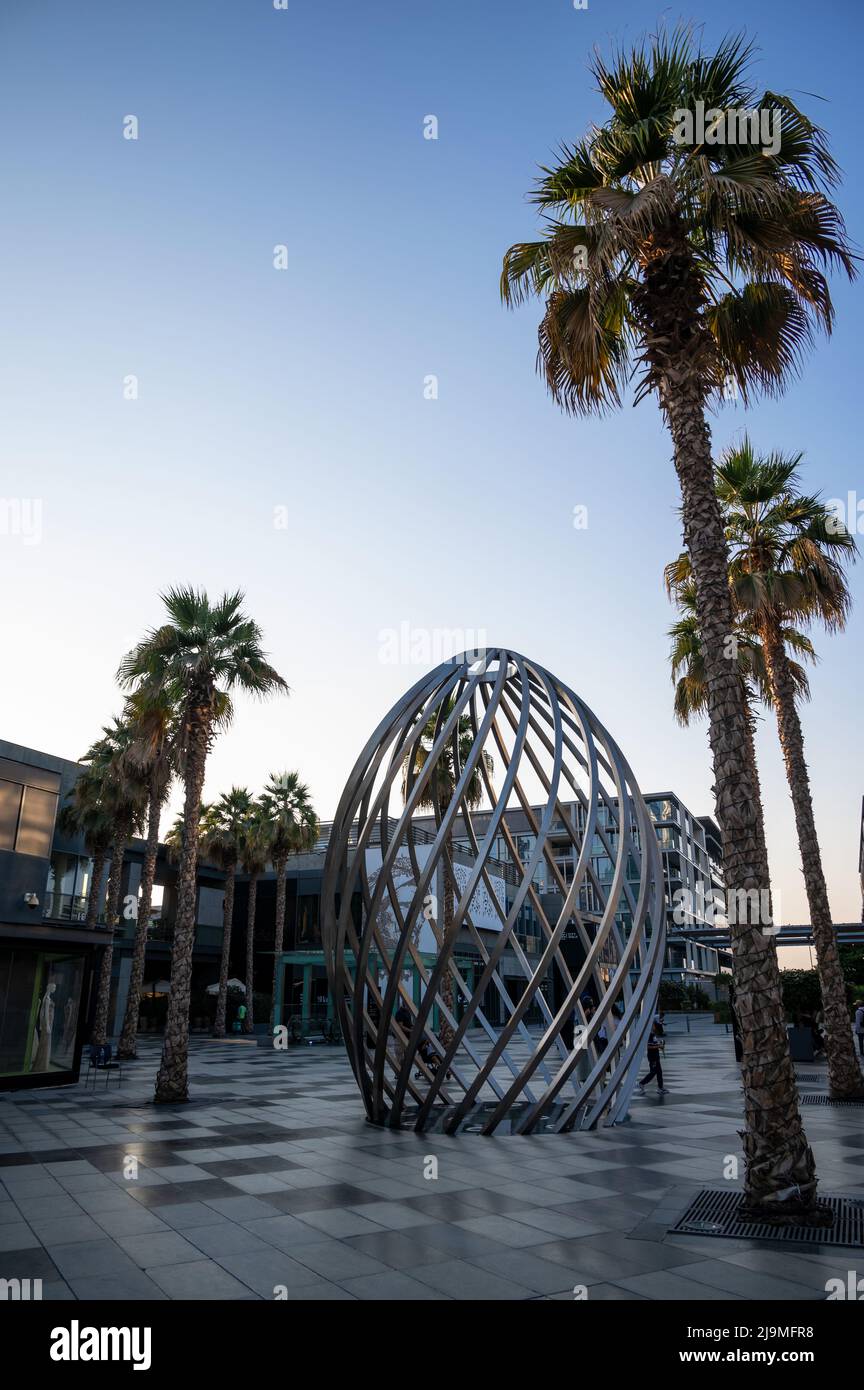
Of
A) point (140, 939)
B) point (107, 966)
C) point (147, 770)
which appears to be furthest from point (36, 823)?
point (140, 939)

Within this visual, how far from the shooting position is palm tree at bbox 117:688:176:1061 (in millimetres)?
18547

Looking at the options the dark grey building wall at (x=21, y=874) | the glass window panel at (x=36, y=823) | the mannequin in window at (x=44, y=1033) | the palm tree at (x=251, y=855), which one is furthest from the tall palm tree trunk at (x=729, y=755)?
the palm tree at (x=251, y=855)

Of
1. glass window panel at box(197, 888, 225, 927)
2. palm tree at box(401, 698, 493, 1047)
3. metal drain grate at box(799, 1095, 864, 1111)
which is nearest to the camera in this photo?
metal drain grate at box(799, 1095, 864, 1111)

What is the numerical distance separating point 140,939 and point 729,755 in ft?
65.6

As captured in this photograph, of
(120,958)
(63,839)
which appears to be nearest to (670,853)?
(120,958)

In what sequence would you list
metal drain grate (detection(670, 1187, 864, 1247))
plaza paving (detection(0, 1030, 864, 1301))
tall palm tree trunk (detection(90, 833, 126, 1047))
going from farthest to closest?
tall palm tree trunk (detection(90, 833, 126, 1047)), metal drain grate (detection(670, 1187, 864, 1247)), plaza paving (detection(0, 1030, 864, 1301))

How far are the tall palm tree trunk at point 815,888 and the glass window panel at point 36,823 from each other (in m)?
16.4

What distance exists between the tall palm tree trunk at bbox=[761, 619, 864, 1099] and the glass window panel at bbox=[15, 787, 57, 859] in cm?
1637

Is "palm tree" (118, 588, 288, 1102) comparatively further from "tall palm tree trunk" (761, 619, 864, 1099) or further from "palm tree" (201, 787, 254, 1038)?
"palm tree" (201, 787, 254, 1038)

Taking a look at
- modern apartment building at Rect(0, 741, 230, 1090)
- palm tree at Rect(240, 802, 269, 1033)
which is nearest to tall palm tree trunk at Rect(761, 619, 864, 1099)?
modern apartment building at Rect(0, 741, 230, 1090)

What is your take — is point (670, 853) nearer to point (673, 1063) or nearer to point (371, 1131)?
point (673, 1063)

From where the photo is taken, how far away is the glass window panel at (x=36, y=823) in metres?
20.1

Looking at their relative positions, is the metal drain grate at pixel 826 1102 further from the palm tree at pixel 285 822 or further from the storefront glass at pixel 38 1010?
the palm tree at pixel 285 822

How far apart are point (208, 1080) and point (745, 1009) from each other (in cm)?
1554
